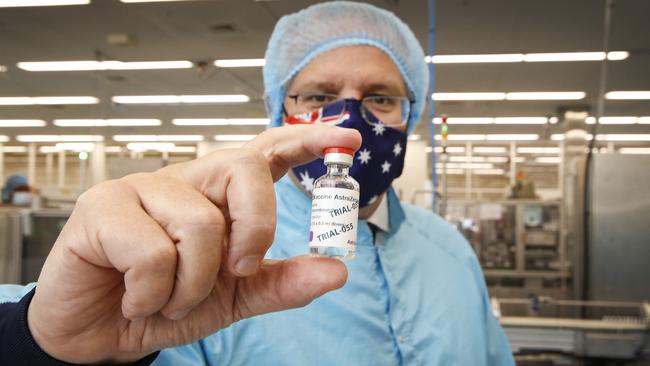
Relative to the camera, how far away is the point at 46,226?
128 inches

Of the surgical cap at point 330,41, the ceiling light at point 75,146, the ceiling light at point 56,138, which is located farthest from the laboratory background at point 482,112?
the surgical cap at point 330,41

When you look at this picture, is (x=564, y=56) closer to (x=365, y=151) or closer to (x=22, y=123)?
(x=365, y=151)

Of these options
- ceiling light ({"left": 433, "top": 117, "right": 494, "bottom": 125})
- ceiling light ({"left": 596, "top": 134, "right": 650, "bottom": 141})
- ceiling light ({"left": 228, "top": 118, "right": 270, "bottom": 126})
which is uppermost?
ceiling light ({"left": 228, "top": 118, "right": 270, "bottom": 126})

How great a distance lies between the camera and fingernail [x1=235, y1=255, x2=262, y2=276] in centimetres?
59

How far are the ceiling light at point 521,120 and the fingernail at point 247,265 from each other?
982 cm

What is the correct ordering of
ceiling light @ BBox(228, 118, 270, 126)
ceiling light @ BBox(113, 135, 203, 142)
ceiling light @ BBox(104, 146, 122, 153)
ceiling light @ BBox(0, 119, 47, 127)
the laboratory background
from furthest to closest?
ceiling light @ BBox(113, 135, 203, 142) < ceiling light @ BBox(104, 146, 122, 153) < ceiling light @ BBox(0, 119, 47, 127) < ceiling light @ BBox(228, 118, 270, 126) < the laboratory background

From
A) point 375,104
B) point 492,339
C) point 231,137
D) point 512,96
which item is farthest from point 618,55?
point 231,137

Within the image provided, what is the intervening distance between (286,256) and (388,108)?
1.50 ft

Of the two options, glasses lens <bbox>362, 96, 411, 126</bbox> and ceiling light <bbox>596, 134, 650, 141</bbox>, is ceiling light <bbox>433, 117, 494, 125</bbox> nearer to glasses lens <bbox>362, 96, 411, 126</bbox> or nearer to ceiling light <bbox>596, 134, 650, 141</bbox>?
ceiling light <bbox>596, 134, 650, 141</bbox>

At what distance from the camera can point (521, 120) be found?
32.0 feet

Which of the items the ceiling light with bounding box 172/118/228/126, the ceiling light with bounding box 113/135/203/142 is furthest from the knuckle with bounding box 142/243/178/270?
the ceiling light with bounding box 113/135/203/142

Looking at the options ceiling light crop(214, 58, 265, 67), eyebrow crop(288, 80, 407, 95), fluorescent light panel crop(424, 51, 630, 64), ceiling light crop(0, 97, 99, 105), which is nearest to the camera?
eyebrow crop(288, 80, 407, 95)

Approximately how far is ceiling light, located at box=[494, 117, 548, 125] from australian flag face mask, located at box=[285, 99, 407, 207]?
9186 millimetres

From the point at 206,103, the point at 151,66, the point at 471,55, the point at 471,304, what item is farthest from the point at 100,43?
the point at 471,304
